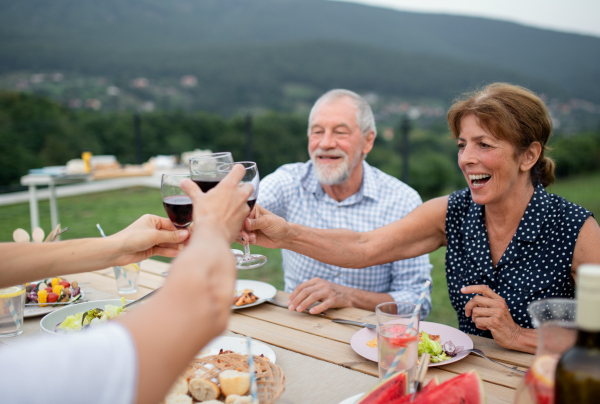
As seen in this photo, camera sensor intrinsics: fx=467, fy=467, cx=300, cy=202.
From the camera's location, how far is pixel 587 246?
1937 millimetres

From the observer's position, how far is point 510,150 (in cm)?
211

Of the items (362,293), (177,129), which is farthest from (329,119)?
(177,129)

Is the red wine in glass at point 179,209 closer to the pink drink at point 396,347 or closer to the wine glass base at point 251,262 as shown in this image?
the wine glass base at point 251,262

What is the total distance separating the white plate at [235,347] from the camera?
5.13 ft

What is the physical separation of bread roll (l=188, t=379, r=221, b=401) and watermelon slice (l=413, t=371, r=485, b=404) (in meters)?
0.55

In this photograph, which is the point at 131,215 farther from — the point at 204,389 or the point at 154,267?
the point at 204,389

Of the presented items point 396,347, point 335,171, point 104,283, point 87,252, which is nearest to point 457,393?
point 396,347

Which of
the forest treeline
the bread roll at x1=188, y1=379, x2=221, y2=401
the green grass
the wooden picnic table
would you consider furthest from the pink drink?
the forest treeline

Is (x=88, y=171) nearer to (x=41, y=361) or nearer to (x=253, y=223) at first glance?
(x=253, y=223)

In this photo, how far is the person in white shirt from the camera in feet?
2.04

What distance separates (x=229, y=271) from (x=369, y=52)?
1986 centimetres

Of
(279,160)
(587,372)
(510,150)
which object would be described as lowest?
(279,160)

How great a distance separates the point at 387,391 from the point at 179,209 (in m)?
0.90

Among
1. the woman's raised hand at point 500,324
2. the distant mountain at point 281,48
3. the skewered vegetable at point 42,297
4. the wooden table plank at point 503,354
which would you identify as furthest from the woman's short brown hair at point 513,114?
the distant mountain at point 281,48
